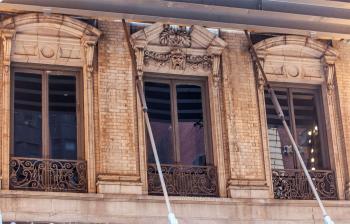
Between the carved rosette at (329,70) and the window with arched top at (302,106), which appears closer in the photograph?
the window with arched top at (302,106)

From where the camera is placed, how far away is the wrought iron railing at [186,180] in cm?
1798

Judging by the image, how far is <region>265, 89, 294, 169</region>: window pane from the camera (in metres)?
19.2

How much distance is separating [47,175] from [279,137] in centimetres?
516


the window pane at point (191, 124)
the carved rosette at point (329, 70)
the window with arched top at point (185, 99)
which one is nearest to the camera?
the window with arched top at point (185, 99)

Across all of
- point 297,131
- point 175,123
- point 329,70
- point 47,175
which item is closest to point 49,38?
point 47,175

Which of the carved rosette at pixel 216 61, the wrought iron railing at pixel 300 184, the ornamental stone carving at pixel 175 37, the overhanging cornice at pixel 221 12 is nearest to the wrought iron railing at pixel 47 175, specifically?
the overhanging cornice at pixel 221 12

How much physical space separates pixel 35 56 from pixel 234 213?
500cm

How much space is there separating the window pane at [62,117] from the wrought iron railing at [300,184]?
4262 mm

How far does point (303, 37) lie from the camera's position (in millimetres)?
19688

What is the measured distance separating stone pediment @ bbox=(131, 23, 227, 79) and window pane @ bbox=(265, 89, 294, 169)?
1.51 metres

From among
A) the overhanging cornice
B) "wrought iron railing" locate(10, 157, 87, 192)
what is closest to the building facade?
"wrought iron railing" locate(10, 157, 87, 192)

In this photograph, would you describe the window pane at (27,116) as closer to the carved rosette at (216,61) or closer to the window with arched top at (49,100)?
the window with arched top at (49,100)

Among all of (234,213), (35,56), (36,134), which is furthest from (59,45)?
(234,213)

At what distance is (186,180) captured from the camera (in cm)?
1820
